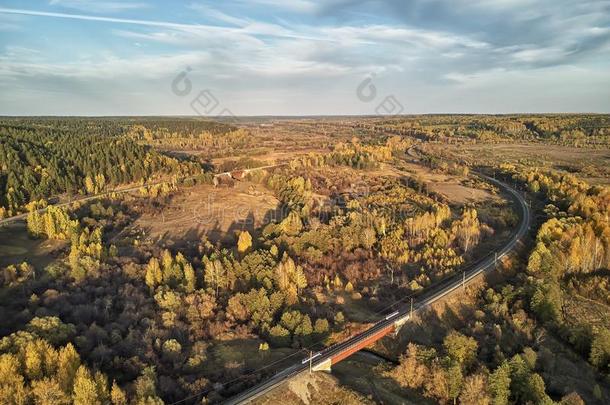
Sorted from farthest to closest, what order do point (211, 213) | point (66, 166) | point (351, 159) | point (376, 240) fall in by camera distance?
1. point (351, 159)
2. point (66, 166)
3. point (211, 213)
4. point (376, 240)

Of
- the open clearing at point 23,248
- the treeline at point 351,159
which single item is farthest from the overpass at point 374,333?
the treeline at point 351,159

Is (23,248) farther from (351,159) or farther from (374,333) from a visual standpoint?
(351,159)

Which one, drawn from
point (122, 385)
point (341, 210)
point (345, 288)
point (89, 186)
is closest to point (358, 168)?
point (341, 210)

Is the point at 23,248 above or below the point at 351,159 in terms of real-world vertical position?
below

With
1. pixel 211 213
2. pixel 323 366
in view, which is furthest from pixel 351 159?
pixel 323 366

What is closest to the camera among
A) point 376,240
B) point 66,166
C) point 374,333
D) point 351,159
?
point 374,333

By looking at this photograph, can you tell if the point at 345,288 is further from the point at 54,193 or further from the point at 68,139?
the point at 68,139

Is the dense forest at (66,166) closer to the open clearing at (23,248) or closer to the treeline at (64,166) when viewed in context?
the treeline at (64,166)

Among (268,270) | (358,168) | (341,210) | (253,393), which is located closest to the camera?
(253,393)

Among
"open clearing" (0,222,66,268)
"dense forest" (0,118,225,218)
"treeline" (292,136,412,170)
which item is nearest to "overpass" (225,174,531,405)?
"open clearing" (0,222,66,268)
